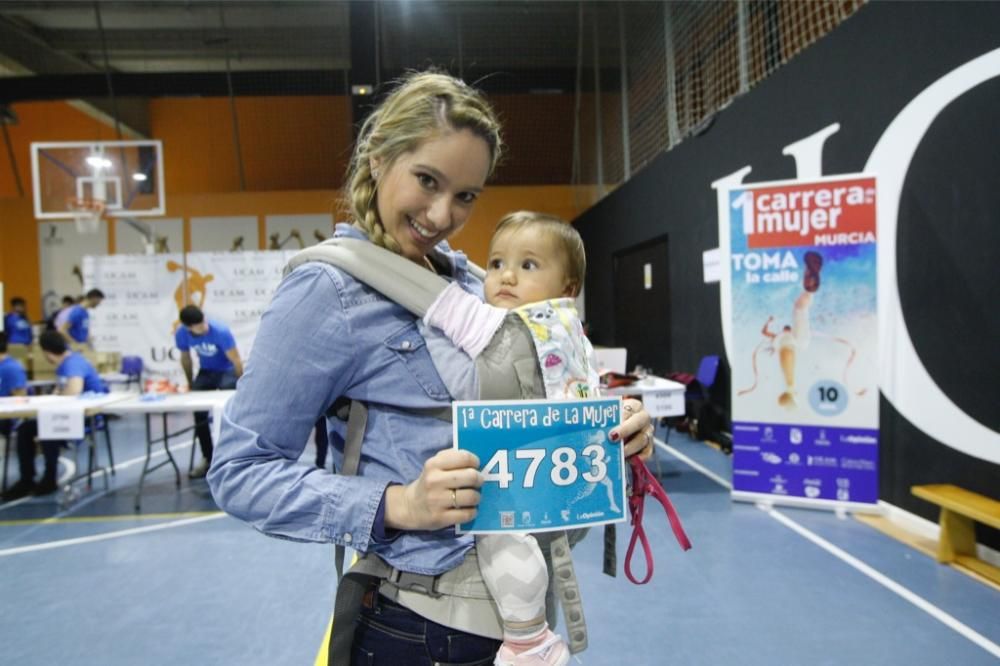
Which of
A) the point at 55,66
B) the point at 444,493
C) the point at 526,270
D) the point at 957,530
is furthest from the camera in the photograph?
the point at 55,66

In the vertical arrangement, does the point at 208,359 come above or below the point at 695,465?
above

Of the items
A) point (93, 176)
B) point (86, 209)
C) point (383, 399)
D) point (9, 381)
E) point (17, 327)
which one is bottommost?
point (9, 381)

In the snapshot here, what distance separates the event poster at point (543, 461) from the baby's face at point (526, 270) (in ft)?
1.53

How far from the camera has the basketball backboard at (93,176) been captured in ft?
29.6

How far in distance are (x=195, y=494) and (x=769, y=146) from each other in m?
5.67

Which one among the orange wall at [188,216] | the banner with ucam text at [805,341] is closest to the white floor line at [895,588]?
the banner with ucam text at [805,341]

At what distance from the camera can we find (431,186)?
84 centimetres

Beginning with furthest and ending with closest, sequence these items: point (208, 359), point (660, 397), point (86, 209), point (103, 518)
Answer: point (86, 209) → point (208, 359) → point (660, 397) → point (103, 518)

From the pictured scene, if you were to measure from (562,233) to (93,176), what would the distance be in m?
10.1

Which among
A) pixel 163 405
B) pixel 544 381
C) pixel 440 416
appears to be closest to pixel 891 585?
pixel 544 381

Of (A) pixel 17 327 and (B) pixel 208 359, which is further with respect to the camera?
(A) pixel 17 327

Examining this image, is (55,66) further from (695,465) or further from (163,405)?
(695,465)

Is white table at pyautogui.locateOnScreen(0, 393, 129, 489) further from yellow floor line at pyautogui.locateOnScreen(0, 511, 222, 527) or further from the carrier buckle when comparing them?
the carrier buckle

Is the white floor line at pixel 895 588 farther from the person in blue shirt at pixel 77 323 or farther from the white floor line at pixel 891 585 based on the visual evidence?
the person in blue shirt at pixel 77 323
